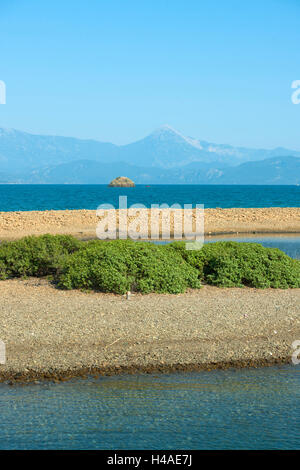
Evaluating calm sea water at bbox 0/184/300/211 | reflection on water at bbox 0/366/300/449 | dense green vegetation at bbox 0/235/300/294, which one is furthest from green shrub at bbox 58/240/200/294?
calm sea water at bbox 0/184/300/211

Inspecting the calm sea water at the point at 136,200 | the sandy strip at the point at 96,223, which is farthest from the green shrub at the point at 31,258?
the calm sea water at the point at 136,200

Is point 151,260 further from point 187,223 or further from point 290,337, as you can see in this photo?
point 187,223

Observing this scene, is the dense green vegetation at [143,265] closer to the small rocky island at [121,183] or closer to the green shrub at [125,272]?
the green shrub at [125,272]

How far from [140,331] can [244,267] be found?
5.47 metres

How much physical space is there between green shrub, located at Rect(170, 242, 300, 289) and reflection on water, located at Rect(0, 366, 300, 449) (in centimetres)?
600

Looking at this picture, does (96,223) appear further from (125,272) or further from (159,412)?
(159,412)

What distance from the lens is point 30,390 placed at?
8250 mm

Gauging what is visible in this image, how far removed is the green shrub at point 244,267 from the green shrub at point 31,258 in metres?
3.76

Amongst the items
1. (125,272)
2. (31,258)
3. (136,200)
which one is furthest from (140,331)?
(136,200)

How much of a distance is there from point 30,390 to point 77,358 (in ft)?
3.90

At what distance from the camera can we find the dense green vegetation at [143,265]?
45.7 feet

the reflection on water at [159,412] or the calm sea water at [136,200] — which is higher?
the calm sea water at [136,200]

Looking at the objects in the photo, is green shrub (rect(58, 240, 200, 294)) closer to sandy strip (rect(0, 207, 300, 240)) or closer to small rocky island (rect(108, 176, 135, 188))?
sandy strip (rect(0, 207, 300, 240))
